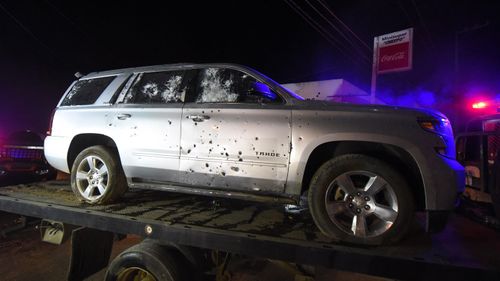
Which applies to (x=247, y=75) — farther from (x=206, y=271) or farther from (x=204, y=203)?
(x=206, y=271)

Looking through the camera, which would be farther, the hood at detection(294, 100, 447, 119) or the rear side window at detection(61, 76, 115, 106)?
the rear side window at detection(61, 76, 115, 106)

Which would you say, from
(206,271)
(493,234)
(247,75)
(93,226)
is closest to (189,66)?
(247,75)

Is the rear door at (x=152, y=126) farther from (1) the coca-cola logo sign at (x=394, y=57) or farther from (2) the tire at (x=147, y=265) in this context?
(1) the coca-cola logo sign at (x=394, y=57)

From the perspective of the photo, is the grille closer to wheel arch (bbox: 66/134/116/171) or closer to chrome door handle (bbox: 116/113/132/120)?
wheel arch (bbox: 66/134/116/171)

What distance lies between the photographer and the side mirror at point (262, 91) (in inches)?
125

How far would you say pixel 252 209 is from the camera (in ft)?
12.3

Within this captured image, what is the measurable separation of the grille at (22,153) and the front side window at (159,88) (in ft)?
14.5

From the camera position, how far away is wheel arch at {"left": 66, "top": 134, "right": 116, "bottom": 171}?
398 centimetres

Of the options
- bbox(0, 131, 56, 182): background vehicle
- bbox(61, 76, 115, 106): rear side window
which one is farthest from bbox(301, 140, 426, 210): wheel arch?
bbox(0, 131, 56, 182): background vehicle

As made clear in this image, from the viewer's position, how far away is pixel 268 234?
279cm

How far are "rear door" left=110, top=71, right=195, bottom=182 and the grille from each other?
433 centimetres

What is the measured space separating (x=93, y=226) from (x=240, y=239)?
168cm

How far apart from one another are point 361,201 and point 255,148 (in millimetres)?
1115

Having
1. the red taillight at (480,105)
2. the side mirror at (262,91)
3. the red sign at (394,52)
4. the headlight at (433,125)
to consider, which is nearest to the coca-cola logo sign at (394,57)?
the red sign at (394,52)
